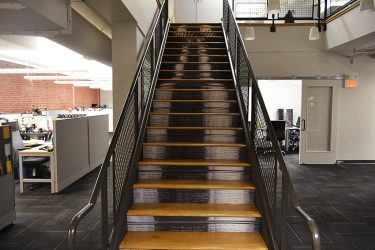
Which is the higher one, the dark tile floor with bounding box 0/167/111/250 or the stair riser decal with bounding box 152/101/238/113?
the stair riser decal with bounding box 152/101/238/113

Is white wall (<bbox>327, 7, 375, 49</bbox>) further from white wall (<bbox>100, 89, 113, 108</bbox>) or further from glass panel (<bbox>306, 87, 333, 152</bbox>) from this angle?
white wall (<bbox>100, 89, 113, 108</bbox>)

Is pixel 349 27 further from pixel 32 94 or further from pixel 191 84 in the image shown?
pixel 32 94

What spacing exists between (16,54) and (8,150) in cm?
419

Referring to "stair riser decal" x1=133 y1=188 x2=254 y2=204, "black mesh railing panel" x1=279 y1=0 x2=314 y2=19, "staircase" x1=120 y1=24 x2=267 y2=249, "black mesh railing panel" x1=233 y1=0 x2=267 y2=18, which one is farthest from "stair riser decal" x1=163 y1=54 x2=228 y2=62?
"black mesh railing panel" x1=279 y1=0 x2=314 y2=19

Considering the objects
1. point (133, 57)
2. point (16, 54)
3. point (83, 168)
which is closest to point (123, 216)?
point (133, 57)

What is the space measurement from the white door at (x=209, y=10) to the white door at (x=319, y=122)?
385 centimetres

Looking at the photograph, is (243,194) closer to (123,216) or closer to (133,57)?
(123,216)

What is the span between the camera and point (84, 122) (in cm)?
610

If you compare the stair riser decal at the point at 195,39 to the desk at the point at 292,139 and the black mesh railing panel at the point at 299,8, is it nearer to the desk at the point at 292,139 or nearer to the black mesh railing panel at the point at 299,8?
the black mesh railing panel at the point at 299,8

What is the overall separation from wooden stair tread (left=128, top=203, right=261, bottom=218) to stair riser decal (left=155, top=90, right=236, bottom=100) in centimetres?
197

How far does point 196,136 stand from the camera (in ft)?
12.4

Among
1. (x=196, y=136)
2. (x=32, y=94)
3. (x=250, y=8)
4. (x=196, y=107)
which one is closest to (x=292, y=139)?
(x=250, y=8)

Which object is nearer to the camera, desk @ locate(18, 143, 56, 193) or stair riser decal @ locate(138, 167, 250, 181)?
stair riser decal @ locate(138, 167, 250, 181)

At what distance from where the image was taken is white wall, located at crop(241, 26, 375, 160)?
7.15 meters
